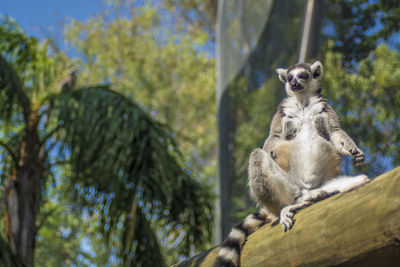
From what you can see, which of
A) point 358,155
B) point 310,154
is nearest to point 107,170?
point 310,154

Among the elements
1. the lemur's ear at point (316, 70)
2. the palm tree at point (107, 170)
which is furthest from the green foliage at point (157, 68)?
the lemur's ear at point (316, 70)

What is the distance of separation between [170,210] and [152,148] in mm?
625

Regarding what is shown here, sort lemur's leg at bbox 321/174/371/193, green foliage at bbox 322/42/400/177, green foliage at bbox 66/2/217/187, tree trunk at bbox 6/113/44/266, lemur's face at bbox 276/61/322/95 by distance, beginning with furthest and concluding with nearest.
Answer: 1. green foliage at bbox 66/2/217/187
2. tree trunk at bbox 6/113/44/266
3. green foliage at bbox 322/42/400/177
4. lemur's face at bbox 276/61/322/95
5. lemur's leg at bbox 321/174/371/193

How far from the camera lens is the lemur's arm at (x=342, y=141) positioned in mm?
2342

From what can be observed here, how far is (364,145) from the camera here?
3.39m

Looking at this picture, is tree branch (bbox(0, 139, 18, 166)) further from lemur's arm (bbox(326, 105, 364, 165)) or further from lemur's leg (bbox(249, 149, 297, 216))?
lemur's arm (bbox(326, 105, 364, 165))

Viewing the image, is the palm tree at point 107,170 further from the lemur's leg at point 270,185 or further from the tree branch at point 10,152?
the lemur's leg at point 270,185

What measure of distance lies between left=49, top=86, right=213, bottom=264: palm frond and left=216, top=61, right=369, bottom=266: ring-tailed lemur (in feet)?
5.72

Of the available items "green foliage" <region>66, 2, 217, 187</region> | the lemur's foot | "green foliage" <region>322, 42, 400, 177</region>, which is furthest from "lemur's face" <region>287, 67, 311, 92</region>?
"green foliage" <region>66, 2, 217, 187</region>

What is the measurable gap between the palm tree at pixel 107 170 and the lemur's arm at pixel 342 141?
77.2 inches

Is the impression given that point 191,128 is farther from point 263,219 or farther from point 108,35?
point 263,219

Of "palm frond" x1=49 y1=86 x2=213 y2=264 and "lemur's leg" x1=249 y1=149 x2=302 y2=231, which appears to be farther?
"palm frond" x1=49 y1=86 x2=213 y2=264

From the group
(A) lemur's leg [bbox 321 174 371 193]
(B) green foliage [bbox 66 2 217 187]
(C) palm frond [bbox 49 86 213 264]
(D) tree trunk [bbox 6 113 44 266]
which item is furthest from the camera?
(B) green foliage [bbox 66 2 217 187]

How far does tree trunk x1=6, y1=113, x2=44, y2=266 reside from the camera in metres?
4.54
